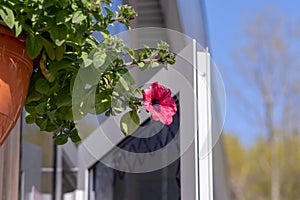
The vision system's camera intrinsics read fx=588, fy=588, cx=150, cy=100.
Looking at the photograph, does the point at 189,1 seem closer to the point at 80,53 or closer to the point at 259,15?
the point at 80,53

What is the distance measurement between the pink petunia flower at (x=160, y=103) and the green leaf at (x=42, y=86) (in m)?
0.13

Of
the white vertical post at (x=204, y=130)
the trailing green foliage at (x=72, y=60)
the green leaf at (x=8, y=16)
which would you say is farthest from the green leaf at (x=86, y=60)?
the white vertical post at (x=204, y=130)

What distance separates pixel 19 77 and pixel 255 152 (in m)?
6.68

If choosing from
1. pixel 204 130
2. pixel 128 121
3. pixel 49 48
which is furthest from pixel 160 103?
pixel 204 130

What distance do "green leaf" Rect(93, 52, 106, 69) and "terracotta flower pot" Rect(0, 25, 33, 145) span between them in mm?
89

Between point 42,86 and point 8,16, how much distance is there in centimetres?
13

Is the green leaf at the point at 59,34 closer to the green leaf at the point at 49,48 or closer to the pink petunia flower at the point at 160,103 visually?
the green leaf at the point at 49,48

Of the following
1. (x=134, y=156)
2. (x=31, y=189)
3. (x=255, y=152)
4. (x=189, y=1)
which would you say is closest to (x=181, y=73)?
(x=134, y=156)

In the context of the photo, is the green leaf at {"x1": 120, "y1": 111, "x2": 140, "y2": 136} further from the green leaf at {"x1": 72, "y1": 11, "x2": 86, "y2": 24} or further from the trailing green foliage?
the green leaf at {"x1": 72, "y1": 11, "x2": 86, "y2": 24}

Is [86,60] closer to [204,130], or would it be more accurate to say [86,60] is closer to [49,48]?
[49,48]

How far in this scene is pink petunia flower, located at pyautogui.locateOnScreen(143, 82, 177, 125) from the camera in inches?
29.8

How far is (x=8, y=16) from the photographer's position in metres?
0.65

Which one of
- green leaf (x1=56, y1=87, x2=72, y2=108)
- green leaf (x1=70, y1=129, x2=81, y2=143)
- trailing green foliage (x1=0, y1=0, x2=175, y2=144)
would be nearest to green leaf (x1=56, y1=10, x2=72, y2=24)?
trailing green foliage (x1=0, y1=0, x2=175, y2=144)

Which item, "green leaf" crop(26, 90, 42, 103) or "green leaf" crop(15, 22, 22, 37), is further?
"green leaf" crop(26, 90, 42, 103)
